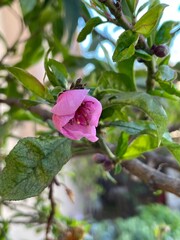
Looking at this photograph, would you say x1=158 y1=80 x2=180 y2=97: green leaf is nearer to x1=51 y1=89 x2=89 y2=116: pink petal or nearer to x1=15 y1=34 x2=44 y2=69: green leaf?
x1=51 y1=89 x2=89 y2=116: pink petal

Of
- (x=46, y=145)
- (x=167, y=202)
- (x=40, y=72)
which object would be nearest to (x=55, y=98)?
(x=46, y=145)

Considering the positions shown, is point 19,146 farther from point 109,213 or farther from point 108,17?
point 109,213

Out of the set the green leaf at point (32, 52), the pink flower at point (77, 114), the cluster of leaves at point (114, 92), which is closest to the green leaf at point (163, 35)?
the cluster of leaves at point (114, 92)

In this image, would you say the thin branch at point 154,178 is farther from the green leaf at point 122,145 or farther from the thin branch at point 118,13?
the thin branch at point 118,13

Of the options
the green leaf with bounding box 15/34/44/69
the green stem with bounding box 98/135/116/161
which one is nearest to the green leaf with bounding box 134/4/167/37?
the green stem with bounding box 98/135/116/161

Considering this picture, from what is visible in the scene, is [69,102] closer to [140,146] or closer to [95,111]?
[95,111]

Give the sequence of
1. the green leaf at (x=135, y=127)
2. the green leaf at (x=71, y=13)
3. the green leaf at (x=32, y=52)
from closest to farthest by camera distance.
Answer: the green leaf at (x=71, y=13), the green leaf at (x=135, y=127), the green leaf at (x=32, y=52)

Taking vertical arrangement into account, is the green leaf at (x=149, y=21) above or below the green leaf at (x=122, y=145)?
above
